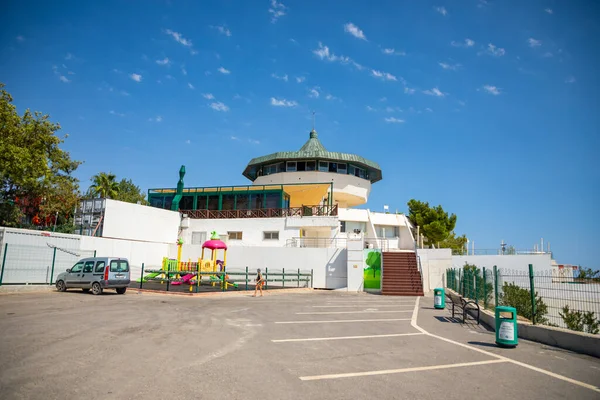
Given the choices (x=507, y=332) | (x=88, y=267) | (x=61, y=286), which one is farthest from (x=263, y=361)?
(x=61, y=286)

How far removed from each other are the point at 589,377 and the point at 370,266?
69.4 feet

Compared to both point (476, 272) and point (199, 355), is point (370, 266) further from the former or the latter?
point (199, 355)

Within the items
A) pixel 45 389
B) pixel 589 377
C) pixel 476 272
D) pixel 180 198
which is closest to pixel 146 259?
pixel 180 198

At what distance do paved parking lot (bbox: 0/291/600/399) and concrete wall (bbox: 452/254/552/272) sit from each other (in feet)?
90.4

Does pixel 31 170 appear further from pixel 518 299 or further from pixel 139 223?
pixel 518 299

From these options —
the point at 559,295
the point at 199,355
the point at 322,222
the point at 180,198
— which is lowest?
the point at 199,355

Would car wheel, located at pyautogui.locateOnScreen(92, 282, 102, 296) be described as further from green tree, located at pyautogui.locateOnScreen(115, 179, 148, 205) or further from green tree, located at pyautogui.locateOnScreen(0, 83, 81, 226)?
green tree, located at pyautogui.locateOnScreen(115, 179, 148, 205)

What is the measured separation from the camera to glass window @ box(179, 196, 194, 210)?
36969 mm

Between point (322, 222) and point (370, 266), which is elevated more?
point (322, 222)

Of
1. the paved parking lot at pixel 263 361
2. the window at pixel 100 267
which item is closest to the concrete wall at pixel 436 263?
the paved parking lot at pixel 263 361

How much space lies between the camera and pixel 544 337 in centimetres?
966

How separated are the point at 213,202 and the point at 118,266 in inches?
689

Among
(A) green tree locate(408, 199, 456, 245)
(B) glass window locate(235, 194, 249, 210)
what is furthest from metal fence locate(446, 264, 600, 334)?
(A) green tree locate(408, 199, 456, 245)

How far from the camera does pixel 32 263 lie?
20.0m
